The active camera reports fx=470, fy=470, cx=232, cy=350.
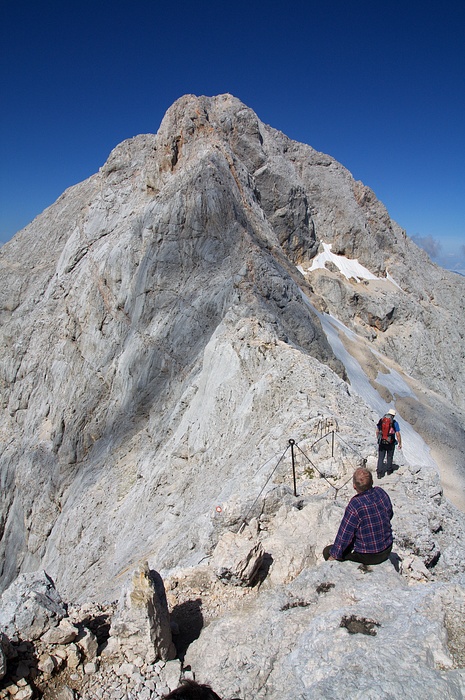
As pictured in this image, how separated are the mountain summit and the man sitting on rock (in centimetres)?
77

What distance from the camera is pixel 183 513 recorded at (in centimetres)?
1645

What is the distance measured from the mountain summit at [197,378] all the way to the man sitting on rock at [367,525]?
774mm

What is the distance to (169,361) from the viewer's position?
28.6 meters

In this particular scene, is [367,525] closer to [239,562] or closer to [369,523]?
[369,523]

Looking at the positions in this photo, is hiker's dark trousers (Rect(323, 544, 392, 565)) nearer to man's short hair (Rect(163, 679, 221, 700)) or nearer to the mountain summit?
the mountain summit

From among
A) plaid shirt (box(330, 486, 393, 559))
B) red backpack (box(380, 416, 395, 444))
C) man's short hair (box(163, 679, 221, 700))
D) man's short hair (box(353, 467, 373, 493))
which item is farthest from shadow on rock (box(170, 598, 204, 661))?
red backpack (box(380, 416, 395, 444))

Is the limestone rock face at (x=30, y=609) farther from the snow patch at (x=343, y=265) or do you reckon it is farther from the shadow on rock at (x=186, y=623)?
the snow patch at (x=343, y=265)

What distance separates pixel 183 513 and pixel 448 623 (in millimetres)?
12394

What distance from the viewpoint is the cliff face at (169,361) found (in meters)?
17.5

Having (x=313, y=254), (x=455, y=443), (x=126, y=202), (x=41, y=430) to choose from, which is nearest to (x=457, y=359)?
(x=313, y=254)

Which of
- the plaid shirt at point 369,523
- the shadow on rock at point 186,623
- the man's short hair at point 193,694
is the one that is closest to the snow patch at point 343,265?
the plaid shirt at point 369,523

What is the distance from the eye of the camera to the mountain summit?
11.4m

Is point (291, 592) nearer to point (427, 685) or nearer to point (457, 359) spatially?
point (427, 685)

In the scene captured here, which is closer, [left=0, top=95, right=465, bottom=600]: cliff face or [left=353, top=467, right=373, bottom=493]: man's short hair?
[left=353, top=467, right=373, bottom=493]: man's short hair
